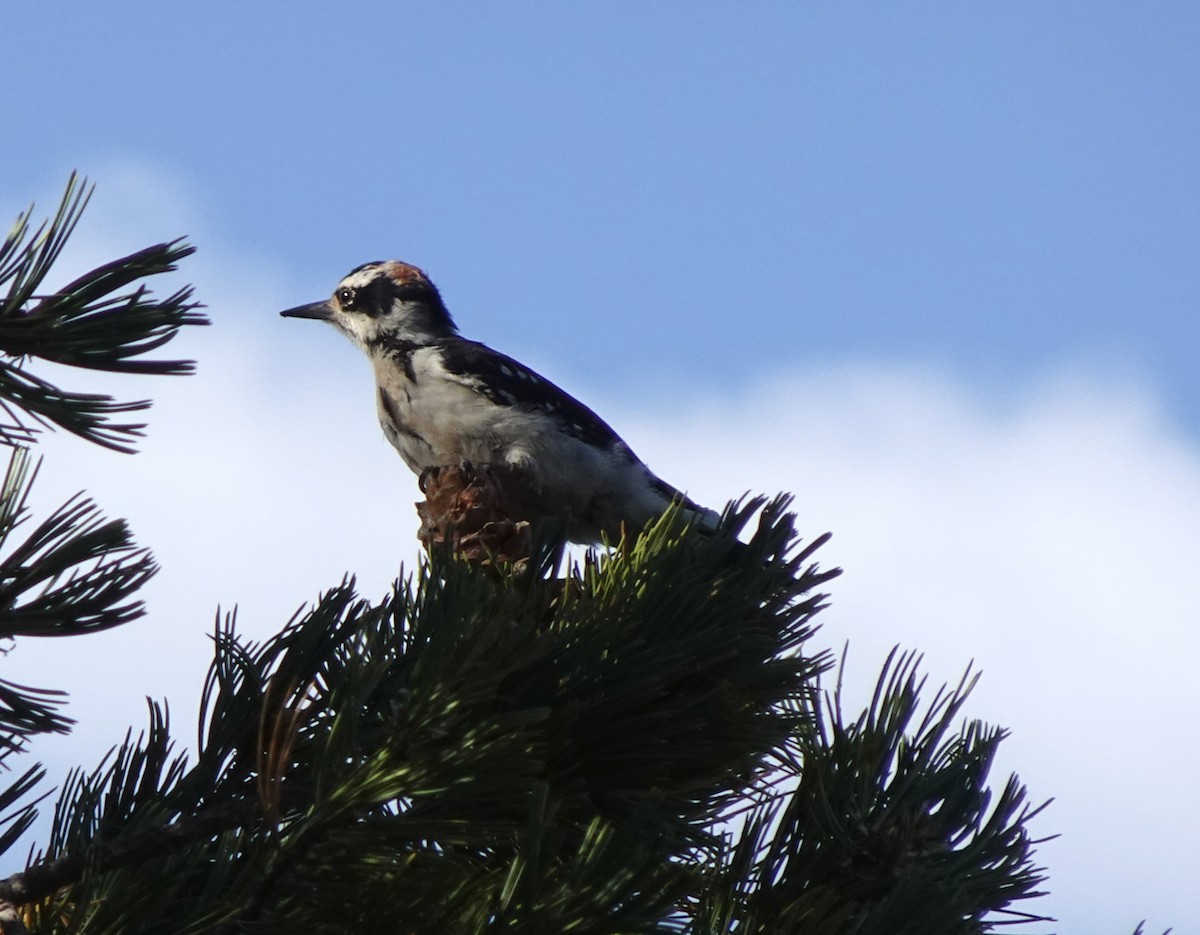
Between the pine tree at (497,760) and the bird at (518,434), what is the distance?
2.77 meters

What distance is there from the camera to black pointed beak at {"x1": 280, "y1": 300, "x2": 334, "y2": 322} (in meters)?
7.16

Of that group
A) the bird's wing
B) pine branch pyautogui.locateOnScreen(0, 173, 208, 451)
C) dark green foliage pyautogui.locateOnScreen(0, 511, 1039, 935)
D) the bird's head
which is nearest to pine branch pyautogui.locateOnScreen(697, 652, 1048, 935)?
dark green foliage pyautogui.locateOnScreen(0, 511, 1039, 935)

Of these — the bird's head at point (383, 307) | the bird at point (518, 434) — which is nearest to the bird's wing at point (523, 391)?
the bird at point (518, 434)

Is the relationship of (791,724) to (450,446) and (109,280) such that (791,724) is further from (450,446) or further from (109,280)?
(450,446)

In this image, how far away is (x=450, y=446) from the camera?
554cm

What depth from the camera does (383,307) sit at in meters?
6.96

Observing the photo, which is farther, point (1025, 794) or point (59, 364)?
point (1025, 794)

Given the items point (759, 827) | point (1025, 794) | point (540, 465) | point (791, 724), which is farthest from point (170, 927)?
point (540, 465)

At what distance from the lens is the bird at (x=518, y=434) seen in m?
5.41

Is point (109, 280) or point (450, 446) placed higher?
point (450, 446)

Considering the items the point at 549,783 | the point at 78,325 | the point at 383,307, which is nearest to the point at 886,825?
the point at 549,783

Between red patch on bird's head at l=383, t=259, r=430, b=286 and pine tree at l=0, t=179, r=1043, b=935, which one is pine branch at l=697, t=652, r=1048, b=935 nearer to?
pine tree at l=0, t=179, r=1043, b=935

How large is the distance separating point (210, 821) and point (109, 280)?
75 centimetres

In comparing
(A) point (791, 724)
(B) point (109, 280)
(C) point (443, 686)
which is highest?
(B) point (109, 280)
